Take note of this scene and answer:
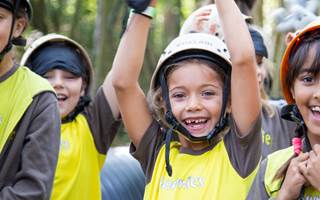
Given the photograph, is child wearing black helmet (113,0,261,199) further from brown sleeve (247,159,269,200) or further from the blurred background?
the blurred background

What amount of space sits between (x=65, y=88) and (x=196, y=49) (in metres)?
1.30

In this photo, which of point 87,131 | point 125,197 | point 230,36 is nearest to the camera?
point 230,36

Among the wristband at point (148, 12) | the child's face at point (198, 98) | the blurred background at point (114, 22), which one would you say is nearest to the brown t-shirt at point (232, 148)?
the child's face at point (198, 98)

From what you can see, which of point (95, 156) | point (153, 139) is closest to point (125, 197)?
point (95, 156)

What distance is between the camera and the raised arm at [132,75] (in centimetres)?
396

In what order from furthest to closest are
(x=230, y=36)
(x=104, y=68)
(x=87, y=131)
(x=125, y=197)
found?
(x=104, y=68), (x=125, y=197), (x=87, y=131), (x=230, y=36)

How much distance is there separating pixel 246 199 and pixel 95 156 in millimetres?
1553

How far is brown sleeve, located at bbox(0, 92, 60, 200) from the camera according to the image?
356cm

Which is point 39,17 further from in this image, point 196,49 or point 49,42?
point 196,49

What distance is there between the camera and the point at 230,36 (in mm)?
3641

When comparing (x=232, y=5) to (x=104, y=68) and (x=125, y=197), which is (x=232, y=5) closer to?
(x=125, y=197)

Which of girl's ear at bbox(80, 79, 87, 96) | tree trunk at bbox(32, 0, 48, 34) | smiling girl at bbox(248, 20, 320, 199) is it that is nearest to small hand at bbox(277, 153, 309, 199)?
smiling girl at bbox(248, 20, 320, 199)

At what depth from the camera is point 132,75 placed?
3.99 m

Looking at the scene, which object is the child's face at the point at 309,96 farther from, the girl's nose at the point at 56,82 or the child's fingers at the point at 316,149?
the girl's nose at the point at 56,82
